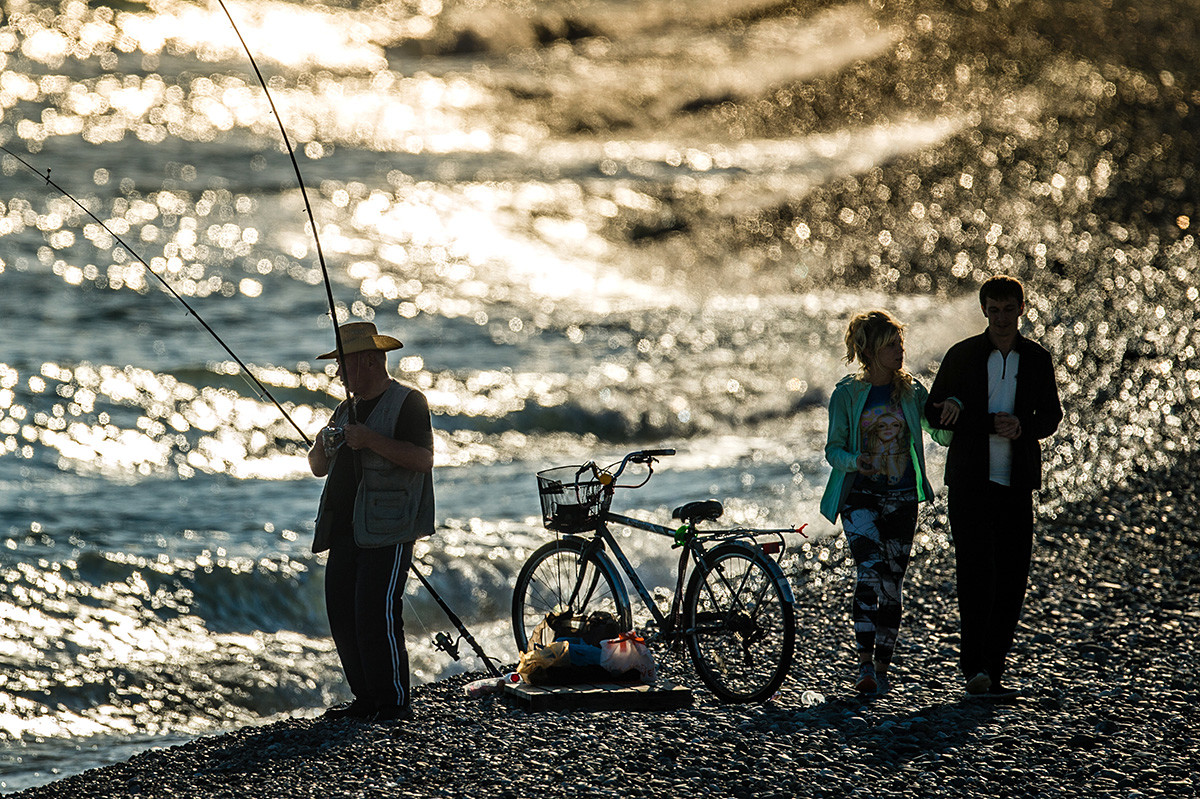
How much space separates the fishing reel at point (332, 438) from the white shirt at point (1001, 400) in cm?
289

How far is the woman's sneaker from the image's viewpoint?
19.9 ft

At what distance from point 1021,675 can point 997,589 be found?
0.70 m

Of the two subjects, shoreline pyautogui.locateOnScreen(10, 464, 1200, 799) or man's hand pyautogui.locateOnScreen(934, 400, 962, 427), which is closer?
shoreline pyautogui.locateOnScreen(10, 464, 1200, 799)

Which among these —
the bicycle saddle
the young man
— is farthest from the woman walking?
the bicycle saddle

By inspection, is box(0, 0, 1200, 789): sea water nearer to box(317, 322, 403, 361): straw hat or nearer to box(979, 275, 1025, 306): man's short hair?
box(317, 322, 403, 361): straw hat

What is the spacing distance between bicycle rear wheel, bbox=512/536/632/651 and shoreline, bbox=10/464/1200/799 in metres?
0.52

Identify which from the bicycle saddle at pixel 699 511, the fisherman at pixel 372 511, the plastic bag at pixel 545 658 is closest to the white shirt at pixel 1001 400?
the bicycle saddle at pixel 699 511

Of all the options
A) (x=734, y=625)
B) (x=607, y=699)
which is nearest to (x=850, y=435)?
(x=734, y=625)

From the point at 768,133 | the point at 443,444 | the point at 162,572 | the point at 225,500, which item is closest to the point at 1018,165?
the point at 768,133

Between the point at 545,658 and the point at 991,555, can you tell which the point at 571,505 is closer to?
the point at 545,658

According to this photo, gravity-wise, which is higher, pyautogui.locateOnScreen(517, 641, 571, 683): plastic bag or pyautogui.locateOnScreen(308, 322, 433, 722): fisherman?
pyautogui.locateOnScreen(308, 322, 433, 722): fisherman

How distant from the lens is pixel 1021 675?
638 centimetres

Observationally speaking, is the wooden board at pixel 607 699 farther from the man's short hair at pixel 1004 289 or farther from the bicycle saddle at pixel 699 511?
the man's short hair at pixel 1004 289

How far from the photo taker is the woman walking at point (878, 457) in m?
5.86
